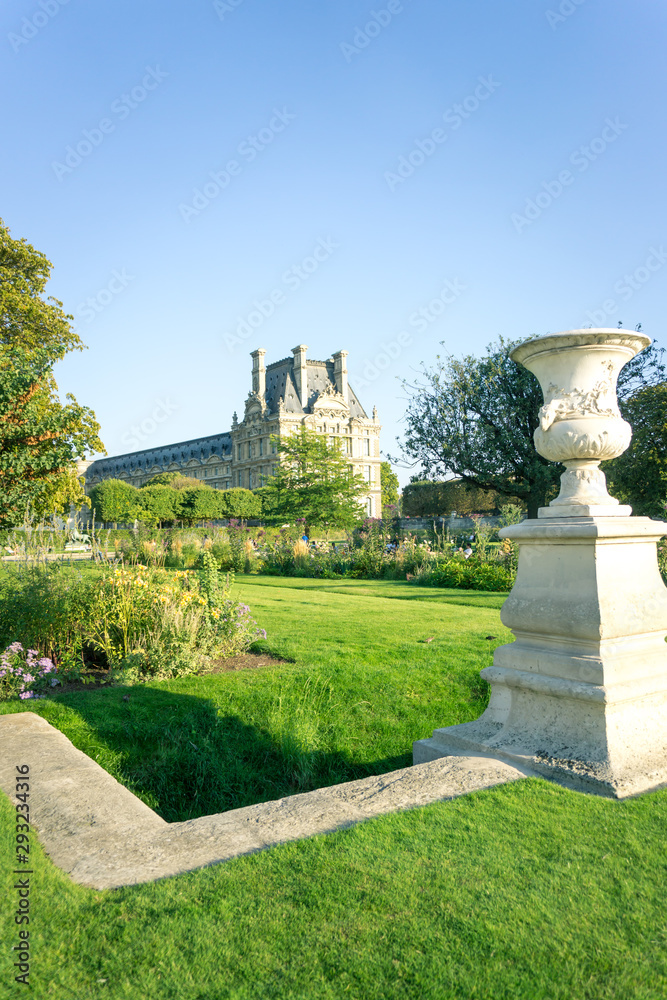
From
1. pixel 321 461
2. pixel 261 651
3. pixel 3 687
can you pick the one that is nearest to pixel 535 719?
pixel 261 651

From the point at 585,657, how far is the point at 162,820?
6.93ft

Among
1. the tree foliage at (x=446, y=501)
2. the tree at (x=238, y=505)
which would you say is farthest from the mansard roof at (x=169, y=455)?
the tree foliage at (x=446, y=501)

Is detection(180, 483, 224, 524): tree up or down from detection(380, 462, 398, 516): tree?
down

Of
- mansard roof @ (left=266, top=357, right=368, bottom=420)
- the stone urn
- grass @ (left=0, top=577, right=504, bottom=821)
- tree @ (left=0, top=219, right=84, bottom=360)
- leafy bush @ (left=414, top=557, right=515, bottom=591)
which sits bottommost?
grass @ (left=0, top=577, right=504, bottom=821)

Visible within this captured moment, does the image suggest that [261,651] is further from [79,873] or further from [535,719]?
[79,873]

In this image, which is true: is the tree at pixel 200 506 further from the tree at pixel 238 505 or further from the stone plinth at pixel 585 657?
the stone plinth at pixel 585 657

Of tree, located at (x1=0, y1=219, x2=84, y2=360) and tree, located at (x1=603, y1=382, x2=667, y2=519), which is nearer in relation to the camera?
tree, located at (x1=0, y1=219, x2=84, y2=360)

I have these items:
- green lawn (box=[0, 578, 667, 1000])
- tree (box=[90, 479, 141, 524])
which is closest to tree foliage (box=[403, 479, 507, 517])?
tree (box=[90, 479, 141, 524])

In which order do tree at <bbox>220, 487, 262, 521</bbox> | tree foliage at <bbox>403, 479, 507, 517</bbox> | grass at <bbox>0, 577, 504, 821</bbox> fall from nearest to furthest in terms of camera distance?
grass at <bbox>0, 577, 504, 821</bbox> < tree foliage at <bbox>403, 479, 507, 517</bbox> < tree at <bbox>220, 487, 262, 521</bbox>

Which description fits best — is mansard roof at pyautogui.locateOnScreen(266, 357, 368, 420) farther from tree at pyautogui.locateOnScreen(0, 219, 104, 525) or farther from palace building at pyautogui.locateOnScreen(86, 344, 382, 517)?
tree at pyautogui.locateOnScreen(0, 219, 104, 525)

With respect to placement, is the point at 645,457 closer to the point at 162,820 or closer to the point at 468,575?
the point at 468,575

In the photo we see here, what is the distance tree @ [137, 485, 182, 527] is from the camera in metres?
51.4

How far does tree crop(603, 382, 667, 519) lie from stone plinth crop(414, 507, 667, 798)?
1994cm

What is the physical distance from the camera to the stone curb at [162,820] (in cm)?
238
